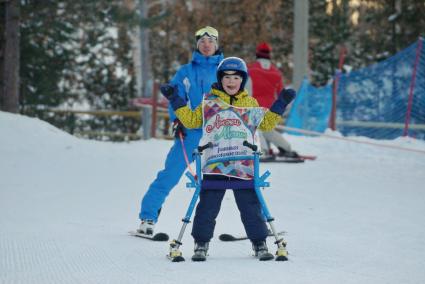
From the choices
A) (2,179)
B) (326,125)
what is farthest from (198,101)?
(326,125)

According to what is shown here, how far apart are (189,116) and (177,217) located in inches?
84.8

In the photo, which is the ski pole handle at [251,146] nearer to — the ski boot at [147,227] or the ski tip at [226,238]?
the ski tip at [226,238]

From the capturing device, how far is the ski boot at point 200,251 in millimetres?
4844

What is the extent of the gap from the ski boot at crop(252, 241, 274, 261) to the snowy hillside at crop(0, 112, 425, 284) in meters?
0.10

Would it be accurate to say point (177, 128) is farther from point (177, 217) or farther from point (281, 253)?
point (177, 217)

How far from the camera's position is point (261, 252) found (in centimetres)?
490

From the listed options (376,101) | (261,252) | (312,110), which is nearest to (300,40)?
(312,110)

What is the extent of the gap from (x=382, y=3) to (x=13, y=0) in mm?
13197

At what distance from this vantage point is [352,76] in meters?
16.7

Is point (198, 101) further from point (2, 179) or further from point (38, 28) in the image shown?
point (38, 28)

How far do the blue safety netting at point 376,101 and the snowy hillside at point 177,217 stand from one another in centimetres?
142

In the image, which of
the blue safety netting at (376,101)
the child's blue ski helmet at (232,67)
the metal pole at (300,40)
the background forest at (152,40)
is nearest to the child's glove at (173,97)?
the child's blue ski helmet at (232,67)

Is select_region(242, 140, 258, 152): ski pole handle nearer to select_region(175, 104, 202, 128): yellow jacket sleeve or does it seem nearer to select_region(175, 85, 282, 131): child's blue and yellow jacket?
select_region(175, 85, 282, 131): child's blue and yellow jacket

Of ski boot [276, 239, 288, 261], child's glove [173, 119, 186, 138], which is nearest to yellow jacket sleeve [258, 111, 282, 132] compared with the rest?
ski boot [276, 239, 288, 261]
